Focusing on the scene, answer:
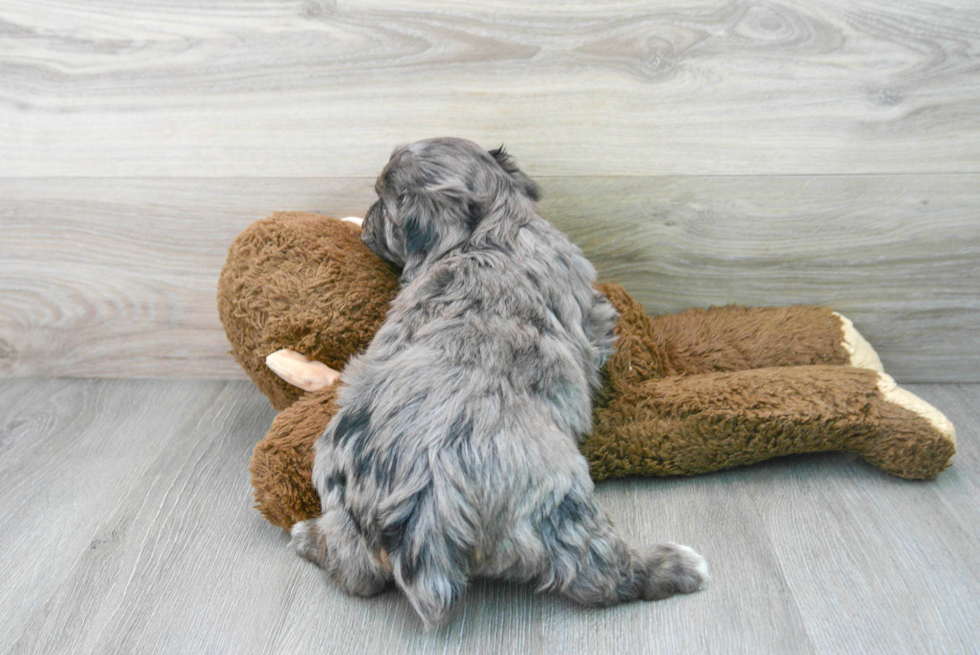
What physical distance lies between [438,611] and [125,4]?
195 cm

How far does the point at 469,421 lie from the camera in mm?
1440

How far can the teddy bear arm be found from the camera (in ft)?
7.08

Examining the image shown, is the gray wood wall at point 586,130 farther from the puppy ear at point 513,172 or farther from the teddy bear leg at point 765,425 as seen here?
the teddy bear leg at point 765,425

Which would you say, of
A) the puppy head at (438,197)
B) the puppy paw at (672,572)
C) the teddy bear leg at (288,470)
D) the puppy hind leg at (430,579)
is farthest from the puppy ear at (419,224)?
the puppy paw at (672,572)

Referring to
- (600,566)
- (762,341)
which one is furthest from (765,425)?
(600,566)

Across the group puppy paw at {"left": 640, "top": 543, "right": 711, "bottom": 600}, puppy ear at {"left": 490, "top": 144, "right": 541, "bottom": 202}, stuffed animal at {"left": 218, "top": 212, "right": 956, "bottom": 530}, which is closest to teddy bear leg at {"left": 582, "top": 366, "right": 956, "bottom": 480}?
stuffed animal at {"left": 218, "top": 212, "right": 956, "bottom": 530}

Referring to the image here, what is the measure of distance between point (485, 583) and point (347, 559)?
32cm

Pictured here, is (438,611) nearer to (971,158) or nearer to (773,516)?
(773,516)

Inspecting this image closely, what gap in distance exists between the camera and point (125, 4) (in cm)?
216

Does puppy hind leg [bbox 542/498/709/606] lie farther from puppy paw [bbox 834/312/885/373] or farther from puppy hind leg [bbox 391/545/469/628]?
puppy paw [bbox 834/312/885/373]

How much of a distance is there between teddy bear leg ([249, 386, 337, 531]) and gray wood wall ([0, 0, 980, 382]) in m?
0.80

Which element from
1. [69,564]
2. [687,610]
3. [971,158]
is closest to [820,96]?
[971,158]

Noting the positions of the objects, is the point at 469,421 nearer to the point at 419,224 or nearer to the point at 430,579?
the point at 430,579

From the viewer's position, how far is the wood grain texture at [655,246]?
221 centimetres
